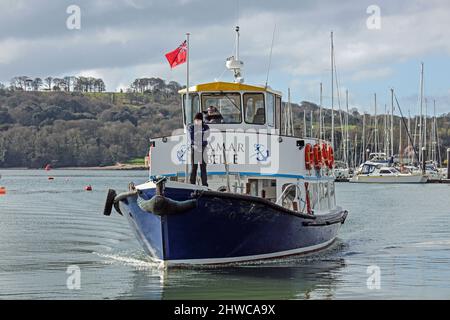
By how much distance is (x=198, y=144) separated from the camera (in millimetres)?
19750

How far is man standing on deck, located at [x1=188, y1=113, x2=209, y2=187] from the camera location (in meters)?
19.6

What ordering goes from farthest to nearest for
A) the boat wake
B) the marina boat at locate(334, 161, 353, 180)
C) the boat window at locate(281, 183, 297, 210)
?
the marina boat at locate(334, 161, 353, 180)
the boat window at locate(281, 183, 297, 210)
the boat wake

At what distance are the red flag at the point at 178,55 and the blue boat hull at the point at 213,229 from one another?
3302mm

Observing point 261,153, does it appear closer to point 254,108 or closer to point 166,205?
point 254,108

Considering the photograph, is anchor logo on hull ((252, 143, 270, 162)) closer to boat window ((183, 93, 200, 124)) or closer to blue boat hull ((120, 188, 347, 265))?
blue boat hull ((120, 188, 347, 265))

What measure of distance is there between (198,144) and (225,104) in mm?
2632

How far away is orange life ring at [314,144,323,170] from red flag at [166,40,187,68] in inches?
179

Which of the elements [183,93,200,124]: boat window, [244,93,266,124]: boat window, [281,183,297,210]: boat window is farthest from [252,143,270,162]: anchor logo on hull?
[183,93,200,124]: boat window

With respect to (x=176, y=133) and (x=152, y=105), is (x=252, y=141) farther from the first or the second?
(x=152, y=105)

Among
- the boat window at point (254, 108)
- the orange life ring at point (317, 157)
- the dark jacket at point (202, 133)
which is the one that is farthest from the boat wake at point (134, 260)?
the orange life ring at point (317, 157)

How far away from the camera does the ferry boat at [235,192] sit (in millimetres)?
18344

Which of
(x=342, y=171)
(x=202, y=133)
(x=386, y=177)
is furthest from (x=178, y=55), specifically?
(x=342, y=171)

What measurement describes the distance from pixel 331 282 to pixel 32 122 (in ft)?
584

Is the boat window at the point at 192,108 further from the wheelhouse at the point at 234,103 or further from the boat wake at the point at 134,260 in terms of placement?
the boat wake at the point at 134,260
